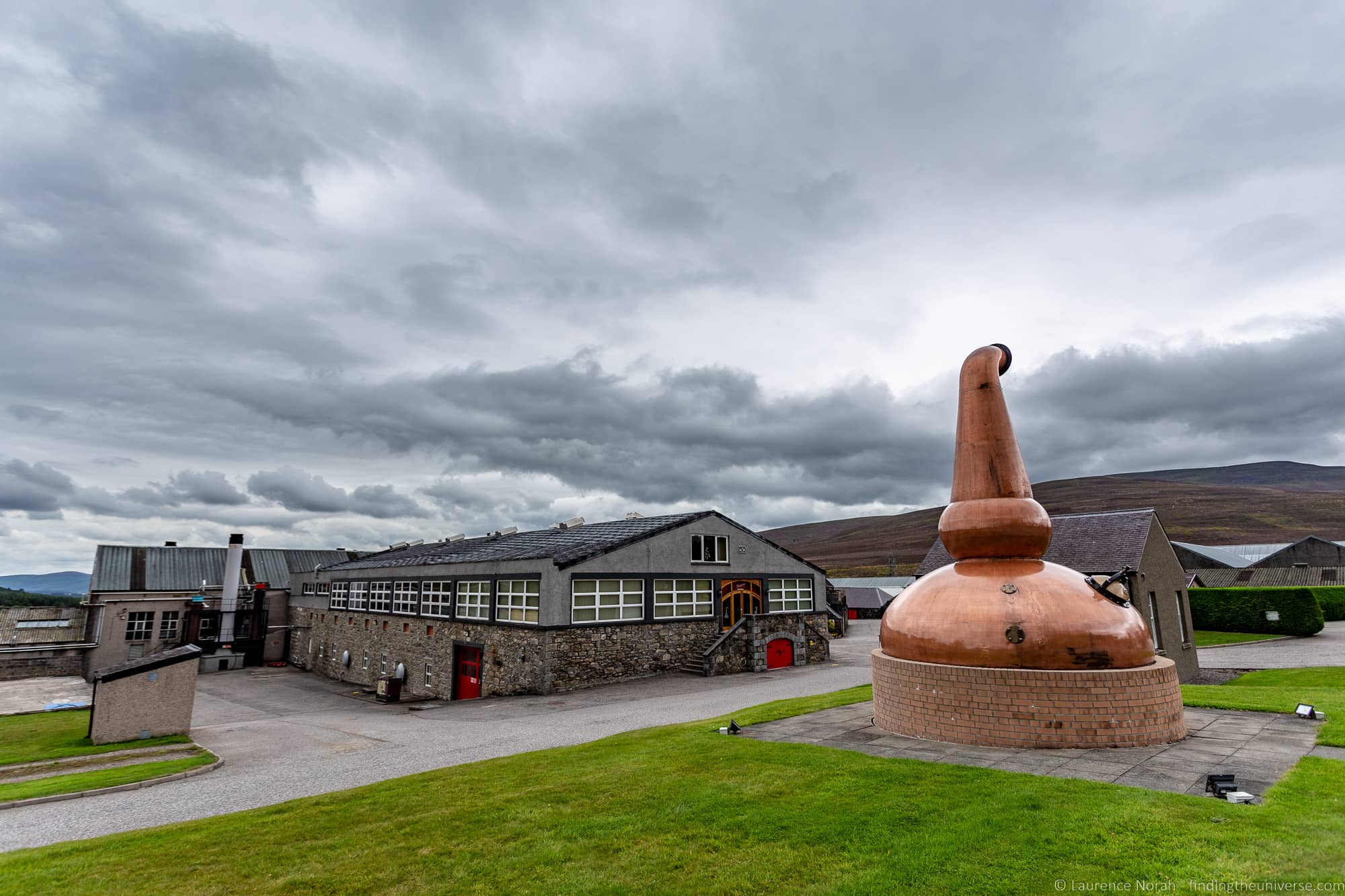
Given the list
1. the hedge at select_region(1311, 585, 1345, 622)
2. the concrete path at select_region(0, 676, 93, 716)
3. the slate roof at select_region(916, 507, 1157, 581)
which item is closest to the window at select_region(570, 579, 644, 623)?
the slate roof at select_region(916, 507, 1157, 581)

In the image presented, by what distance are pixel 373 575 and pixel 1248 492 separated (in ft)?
693

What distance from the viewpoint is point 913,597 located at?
41.3ft

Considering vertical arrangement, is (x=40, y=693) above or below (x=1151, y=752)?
below

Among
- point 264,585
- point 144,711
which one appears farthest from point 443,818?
point 264,585

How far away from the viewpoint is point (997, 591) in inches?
454

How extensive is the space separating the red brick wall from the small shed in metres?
17.9

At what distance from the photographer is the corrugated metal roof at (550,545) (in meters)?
25.5

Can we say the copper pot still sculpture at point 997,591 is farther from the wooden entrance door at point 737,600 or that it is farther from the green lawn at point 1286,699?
the wooden entrance door at point 737,600

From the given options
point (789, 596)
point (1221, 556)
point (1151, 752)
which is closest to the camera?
point (1151, 752)

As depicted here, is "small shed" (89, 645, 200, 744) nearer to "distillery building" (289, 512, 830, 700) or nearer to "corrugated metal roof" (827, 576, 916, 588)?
"distillery building" (289, 512, 830, 700)

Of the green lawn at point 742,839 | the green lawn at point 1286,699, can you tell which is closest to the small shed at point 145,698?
the green lawn at point 742,839

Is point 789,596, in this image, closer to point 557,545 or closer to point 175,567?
point 557,545

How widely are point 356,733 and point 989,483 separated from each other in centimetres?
1705

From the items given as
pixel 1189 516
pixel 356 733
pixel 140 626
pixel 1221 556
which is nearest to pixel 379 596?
pixel 356 733
